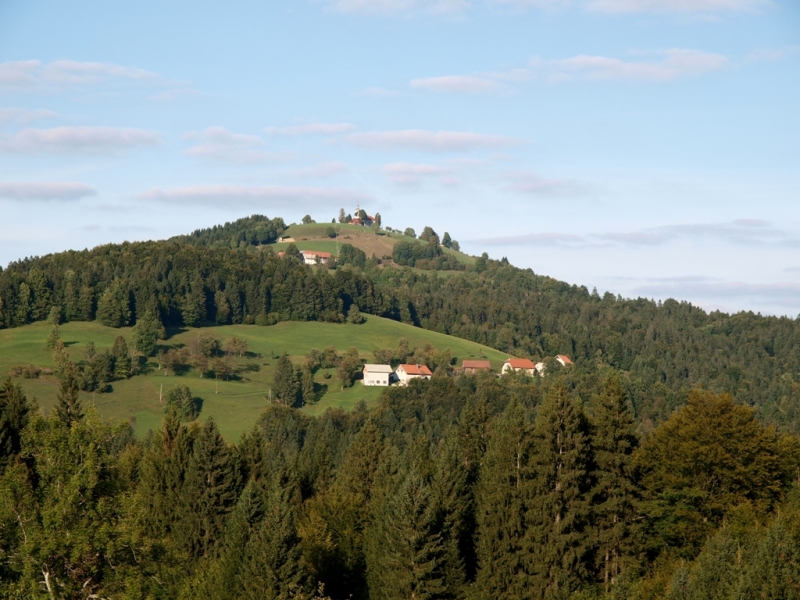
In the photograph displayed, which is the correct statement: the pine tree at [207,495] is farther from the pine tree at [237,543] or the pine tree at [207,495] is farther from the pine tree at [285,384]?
the pine tree at [285,384]

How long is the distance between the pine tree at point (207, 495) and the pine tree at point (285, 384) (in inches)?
4505

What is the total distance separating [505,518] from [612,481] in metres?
7.51

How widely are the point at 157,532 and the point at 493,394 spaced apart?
4724 inches

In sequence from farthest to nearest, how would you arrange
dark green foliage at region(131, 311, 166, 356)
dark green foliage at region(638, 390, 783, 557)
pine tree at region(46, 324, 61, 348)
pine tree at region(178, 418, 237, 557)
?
dark green foliage at region(131, 311, 166, 356), pine tree at region(46, 324, 61, 348), pine tree at region(178, 418, 237, 557), dark green foliage at region(638, 390, 783, 557)

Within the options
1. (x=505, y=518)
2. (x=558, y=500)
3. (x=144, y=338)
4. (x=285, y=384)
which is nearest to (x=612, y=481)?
(x=558, y=500)

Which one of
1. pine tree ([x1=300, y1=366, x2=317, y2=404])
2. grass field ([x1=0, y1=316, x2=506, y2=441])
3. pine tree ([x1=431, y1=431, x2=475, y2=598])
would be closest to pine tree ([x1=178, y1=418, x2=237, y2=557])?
pine tree ([x1=431, y1=431, x2=475, y2=598])

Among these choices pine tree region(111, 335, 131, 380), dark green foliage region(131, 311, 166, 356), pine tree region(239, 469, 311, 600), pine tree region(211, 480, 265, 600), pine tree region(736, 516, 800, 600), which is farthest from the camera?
dark green foliage region(131, 311, 166, 356)

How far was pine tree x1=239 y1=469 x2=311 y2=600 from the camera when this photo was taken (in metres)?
52.1

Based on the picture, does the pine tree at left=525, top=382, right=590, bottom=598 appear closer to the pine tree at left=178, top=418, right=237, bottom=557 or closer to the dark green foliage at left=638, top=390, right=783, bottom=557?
the dark green foliage at left=638, top=390, right=783, bottom=557

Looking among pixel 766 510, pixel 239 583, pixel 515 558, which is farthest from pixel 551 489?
pixel 239 583

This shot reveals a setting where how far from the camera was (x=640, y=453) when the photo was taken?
221ft

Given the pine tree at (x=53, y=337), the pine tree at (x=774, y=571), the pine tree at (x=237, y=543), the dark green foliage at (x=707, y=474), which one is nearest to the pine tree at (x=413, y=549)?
the pine tree at (x=237, y=543)

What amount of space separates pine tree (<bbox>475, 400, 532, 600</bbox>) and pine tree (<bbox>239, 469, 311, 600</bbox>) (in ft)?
40.4

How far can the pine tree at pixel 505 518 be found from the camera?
2391 inches
